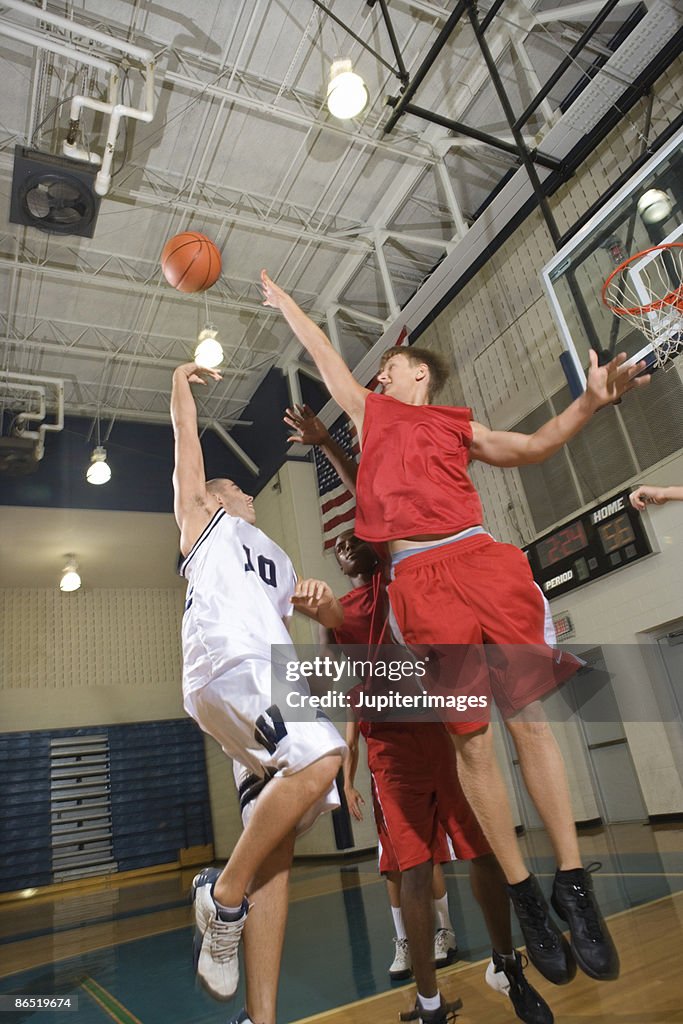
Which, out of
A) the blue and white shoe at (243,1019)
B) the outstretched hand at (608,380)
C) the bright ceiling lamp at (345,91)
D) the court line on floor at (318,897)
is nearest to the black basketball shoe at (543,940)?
the blue and white shoe at (243,1019)

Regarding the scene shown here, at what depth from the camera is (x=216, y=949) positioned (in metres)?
2.04

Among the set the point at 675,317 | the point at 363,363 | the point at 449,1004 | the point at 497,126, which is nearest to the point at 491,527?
the point at 363,363

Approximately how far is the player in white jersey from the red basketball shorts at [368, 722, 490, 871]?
711mm

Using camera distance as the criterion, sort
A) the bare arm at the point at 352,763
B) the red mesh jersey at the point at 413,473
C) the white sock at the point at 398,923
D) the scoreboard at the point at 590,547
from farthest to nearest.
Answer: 1. the scoreboard at the point at 590,547
2. the white sock at the point at 398,923
3. the bare arm at the point at 352,763
4. the red mesh jersey at the point at 413,473

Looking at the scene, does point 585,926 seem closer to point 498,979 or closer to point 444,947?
point 498,979

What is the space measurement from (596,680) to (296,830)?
5.56 meters

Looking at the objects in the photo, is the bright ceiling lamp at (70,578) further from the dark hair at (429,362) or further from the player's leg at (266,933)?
the player's leg at (266,933)

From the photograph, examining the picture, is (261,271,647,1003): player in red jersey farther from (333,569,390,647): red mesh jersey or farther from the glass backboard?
Answer: the glass backboard

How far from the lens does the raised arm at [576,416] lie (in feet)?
7.54

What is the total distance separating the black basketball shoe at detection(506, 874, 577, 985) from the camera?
6.48ft

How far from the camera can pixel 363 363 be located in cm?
964

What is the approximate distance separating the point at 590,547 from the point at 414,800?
4.85 metres

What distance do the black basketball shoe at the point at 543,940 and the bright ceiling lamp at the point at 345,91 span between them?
19.4 ft

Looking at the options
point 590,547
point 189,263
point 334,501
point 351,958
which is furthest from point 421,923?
point 334,501
